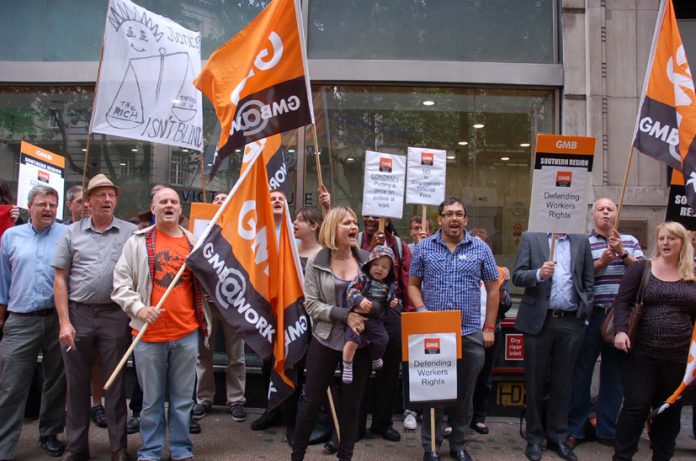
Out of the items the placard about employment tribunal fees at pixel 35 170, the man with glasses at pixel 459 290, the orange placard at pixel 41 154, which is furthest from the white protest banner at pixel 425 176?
the orange placard at pixel 41 154

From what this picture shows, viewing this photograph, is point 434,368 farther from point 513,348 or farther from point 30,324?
point 30,324

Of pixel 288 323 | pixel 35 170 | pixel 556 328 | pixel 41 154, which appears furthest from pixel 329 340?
pixel 41 154

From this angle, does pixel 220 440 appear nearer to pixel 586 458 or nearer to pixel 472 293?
pixel 472 293

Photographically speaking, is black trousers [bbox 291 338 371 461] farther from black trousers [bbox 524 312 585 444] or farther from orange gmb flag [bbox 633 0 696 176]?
orange gmb flag [bbox 633 0 696 176]

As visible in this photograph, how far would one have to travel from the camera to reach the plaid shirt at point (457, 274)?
17.1ft

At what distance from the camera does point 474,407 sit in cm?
619

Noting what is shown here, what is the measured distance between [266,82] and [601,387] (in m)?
4.11

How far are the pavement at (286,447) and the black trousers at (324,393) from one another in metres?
0.68

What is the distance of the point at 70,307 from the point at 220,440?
71.3 inches

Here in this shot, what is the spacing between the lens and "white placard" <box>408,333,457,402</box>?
5.12 m

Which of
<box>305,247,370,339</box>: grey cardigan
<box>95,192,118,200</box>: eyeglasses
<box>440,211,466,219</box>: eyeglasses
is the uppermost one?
<box>95,192,118,200</box>: eyeglasses

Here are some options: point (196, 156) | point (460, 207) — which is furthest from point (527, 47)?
point (196, 156)

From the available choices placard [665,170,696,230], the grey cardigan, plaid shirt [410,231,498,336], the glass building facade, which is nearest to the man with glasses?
plaid shirt [410,231,498,336]

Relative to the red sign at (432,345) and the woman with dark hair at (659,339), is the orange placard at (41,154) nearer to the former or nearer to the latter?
the red sign at (432,345)
